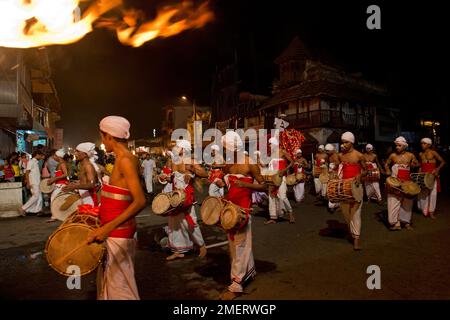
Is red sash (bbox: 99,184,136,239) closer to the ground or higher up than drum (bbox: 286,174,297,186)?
higher up

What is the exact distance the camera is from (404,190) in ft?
26.1

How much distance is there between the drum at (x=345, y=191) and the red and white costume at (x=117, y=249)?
4.92 m

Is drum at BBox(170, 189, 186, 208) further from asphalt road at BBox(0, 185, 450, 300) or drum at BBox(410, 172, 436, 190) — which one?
drum at BBox(410, 172, 436, 190)

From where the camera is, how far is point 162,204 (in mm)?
6094

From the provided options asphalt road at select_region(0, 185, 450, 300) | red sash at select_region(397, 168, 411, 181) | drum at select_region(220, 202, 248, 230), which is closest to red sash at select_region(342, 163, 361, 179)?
asphalt road at select_region(0, 185, 450, 300)

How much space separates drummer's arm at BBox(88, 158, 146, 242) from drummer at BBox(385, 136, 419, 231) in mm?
7064

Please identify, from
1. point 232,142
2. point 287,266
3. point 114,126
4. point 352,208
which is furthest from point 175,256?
point 352,208

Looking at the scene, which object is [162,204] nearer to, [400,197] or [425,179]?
[400,197]

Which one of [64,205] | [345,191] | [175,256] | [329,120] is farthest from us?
[329,120]

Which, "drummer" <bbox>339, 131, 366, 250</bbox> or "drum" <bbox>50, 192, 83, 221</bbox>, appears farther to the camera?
"drummer" <bbox>339, 131, 366, 250</bbox>

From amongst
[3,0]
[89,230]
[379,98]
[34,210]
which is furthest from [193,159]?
[379,98]

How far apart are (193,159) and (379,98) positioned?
34.4 meters

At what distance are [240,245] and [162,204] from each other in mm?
2049

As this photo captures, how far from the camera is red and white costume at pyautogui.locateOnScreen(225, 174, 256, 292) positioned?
4.52m
